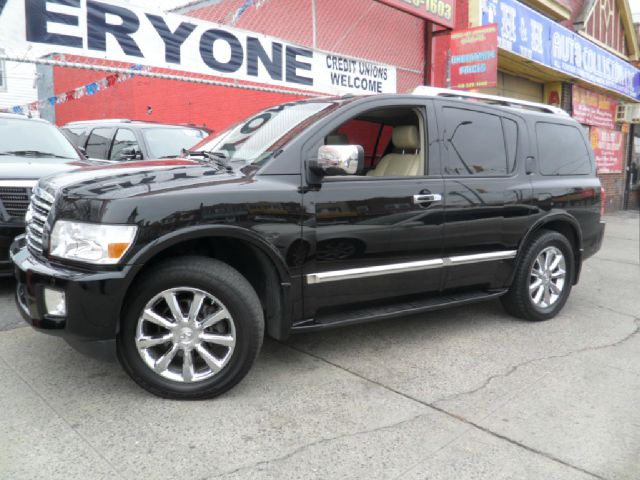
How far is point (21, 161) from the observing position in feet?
17.2

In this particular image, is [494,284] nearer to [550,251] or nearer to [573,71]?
[550,251]

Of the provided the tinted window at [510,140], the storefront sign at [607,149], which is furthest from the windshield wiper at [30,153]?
the storefront sign at [607,149]

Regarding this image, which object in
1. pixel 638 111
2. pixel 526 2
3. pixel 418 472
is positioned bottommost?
pixel 418 472

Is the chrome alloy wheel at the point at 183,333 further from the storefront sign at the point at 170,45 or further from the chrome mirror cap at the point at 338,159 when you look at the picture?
the storefront sign at the point at 170,45

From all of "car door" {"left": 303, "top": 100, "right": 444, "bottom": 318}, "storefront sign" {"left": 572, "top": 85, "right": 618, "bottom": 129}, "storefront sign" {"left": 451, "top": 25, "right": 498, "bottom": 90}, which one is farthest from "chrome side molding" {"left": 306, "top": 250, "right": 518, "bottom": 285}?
"storefront sign" {"left": 572, "top": 85, "right": 618, "bottom": 129}

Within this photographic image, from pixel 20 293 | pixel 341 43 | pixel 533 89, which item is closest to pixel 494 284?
pixel 20 293

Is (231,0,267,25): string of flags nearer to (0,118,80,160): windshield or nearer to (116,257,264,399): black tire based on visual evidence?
(0,118,80,160): windshield

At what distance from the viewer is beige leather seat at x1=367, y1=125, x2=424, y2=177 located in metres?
4.17

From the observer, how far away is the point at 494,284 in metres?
4.59

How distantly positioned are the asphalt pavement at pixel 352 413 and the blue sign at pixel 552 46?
8.59 m

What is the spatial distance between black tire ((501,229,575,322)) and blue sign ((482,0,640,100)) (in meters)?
7.17

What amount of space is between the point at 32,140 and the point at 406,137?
398 cm

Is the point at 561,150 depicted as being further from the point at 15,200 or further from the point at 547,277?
the point at 15,200

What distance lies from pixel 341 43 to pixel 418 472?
8.81 m
